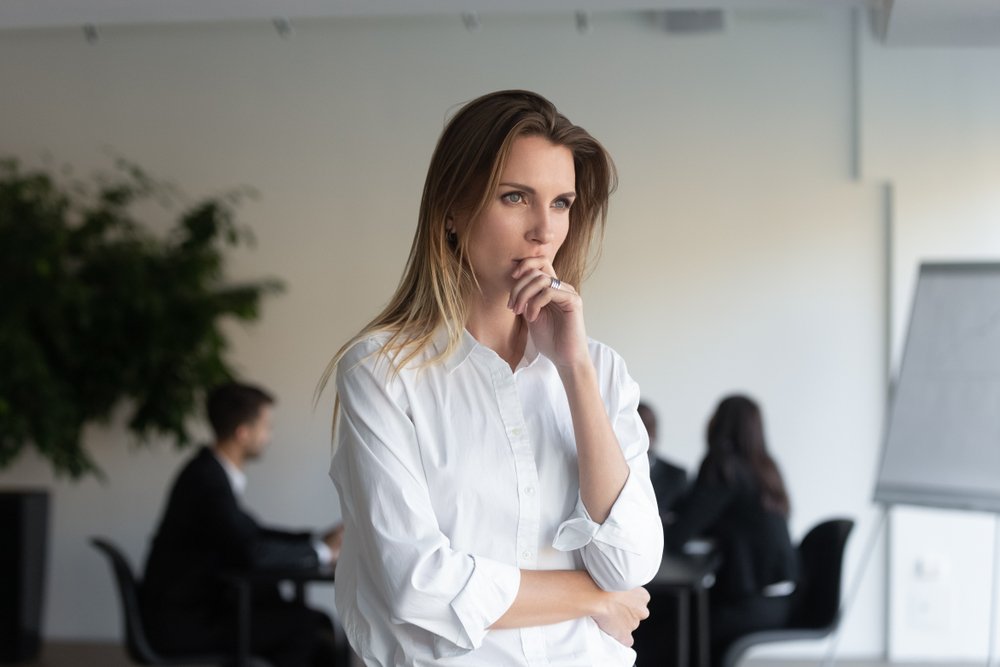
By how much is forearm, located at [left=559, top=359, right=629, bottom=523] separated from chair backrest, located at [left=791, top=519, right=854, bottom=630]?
3.38 metres

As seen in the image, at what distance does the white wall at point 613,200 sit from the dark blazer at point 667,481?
1156 mm

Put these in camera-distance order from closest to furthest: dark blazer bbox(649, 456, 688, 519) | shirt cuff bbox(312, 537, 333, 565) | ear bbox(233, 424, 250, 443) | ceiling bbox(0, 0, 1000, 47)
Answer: ceiling bbox(0, 0, 1000, 47)
shirt cuff bbox(312, 537, 333, 565)
ear bbox(233, 424, 250, 443)
dark blazer bbox(649, 456, 688, 519)

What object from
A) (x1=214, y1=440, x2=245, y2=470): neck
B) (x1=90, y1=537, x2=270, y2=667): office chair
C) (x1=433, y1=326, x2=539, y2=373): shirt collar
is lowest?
(x1=90, y1=537, x2=270, y2=667): office chair

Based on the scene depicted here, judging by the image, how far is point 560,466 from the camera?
5.18ft

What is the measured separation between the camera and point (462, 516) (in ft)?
4.99

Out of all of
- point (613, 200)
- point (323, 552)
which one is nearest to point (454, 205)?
point (323, 552)

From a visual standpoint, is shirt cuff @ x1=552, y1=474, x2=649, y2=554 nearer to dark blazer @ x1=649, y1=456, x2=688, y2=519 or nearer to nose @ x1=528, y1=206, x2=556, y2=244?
nose @ x1=528, y1=206, x2=556, y2=244

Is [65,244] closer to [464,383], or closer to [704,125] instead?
[704,125]

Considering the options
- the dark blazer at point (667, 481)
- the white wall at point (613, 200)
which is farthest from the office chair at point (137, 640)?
the white wall at point (613, 200)

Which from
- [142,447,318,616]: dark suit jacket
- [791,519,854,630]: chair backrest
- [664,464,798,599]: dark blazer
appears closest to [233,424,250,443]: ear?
[142,447,318,616]: dark suit jacket

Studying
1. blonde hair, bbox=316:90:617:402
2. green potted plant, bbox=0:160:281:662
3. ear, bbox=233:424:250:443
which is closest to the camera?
blonde hair, bbox=316:90:617:402

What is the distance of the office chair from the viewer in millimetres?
4508

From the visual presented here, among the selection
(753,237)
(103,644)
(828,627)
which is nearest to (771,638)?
(828,627)

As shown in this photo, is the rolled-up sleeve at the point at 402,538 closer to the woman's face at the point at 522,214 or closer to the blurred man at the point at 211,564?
the woman's face at the point at 522,214
